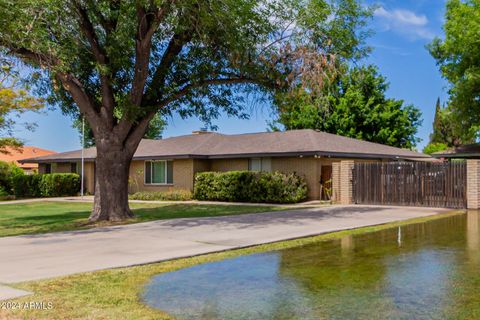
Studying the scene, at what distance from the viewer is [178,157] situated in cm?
2839

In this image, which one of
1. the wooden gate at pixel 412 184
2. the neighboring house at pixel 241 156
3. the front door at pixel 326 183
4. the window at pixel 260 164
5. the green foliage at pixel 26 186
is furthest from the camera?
the green foliage at pixel 26 186

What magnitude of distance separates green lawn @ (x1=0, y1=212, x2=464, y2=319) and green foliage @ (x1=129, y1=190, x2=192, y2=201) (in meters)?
18.9

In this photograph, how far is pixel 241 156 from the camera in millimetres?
26906

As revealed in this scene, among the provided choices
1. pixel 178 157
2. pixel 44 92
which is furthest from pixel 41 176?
pixel 44 92

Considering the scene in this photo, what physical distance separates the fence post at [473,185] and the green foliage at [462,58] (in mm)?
12404

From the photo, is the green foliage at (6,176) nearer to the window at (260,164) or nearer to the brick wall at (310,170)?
the window at (260,164)

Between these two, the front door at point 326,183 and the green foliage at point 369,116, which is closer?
the front door at point 326,183

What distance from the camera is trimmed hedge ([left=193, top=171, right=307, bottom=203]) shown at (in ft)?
79.5

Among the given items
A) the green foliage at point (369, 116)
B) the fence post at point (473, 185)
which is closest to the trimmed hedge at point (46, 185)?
the green foliage at point (369, 116)

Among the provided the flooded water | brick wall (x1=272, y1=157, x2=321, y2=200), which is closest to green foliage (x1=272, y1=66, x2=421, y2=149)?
brick wall (x1=272, y1=157, x2=321, y2=200)

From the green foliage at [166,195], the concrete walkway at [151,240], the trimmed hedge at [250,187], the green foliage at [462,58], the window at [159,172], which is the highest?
the green foliage at [462,58]

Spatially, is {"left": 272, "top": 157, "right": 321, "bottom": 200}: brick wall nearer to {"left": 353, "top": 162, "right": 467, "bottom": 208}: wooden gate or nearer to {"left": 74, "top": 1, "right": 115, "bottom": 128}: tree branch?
{"left": 353, "top": 162, "right": 467, "bottom": 208}: wooden gate

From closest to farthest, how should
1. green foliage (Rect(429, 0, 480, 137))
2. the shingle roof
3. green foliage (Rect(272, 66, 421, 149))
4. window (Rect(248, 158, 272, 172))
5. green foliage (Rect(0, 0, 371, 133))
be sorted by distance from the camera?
green foliage (Rect(0, 0, 371, 133)) → the shingle roof → window (Rect(248, 158, 272, 172)) → green foliage (Rect(429, 0, 480, 137)) → green foliage (Rect(272, 66, 421, 149))

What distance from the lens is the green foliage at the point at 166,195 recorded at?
27938mm
